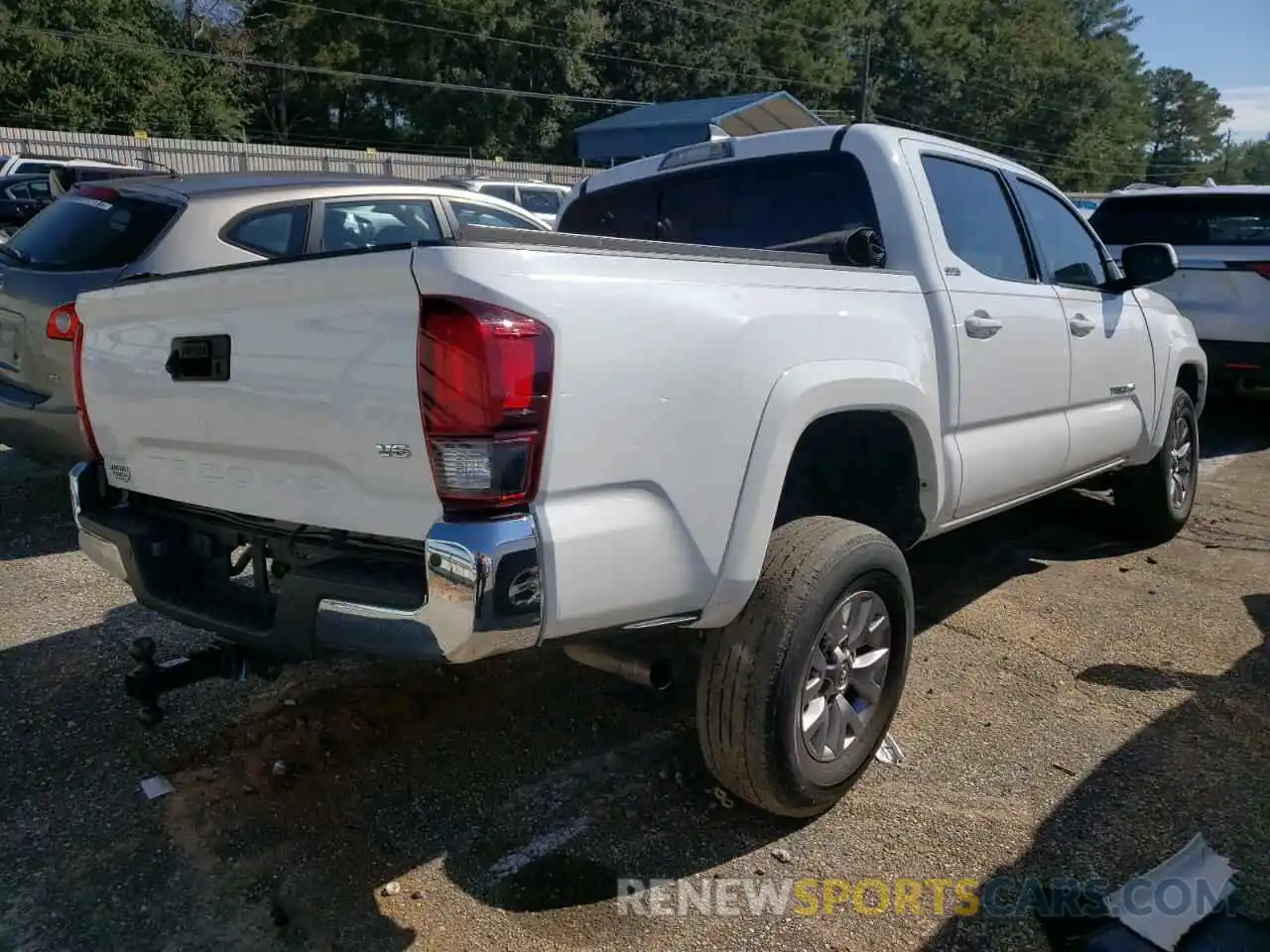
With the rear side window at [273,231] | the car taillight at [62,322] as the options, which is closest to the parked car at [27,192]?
the rear side window at [273,231]

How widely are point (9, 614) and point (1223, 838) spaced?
4.69 meters

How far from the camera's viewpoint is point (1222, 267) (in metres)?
7.97

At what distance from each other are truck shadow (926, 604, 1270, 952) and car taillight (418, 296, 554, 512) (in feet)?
5.21

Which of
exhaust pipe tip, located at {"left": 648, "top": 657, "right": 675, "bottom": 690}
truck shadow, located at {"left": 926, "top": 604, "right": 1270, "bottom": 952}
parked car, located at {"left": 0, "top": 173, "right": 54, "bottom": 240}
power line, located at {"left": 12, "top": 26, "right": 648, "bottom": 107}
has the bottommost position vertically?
truck shadow, located at {"left": 926, "top": 604, "right": 1270, "bottom": 952}

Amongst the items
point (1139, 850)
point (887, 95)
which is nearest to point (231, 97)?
point (887, 95)

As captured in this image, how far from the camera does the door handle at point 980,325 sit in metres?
3.52

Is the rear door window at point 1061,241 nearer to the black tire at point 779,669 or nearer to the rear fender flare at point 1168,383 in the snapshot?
the rear fender flare at point 1168,383

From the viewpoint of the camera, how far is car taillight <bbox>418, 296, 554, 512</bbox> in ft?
6.77

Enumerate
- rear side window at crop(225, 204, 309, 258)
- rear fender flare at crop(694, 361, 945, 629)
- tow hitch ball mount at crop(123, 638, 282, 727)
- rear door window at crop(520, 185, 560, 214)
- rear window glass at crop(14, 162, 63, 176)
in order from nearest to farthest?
rear fender flare at crop(694, 361, 945, 629), tow hitch ball mount at crop(123, 638, 282, 727), rear side window at crop(225, 204, 309, 258), rear door window at crop(520, 185, 560, 214), rear window glass at crop(14, 162, 63, 176)

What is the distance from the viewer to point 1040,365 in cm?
407

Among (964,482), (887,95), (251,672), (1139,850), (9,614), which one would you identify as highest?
(887,95)

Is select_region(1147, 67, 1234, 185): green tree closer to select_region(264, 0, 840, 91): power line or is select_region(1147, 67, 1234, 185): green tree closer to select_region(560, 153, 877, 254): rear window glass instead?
select_region(264, 0, 840, 91): power line

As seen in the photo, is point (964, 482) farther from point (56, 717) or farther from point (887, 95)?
point (887, 95)
